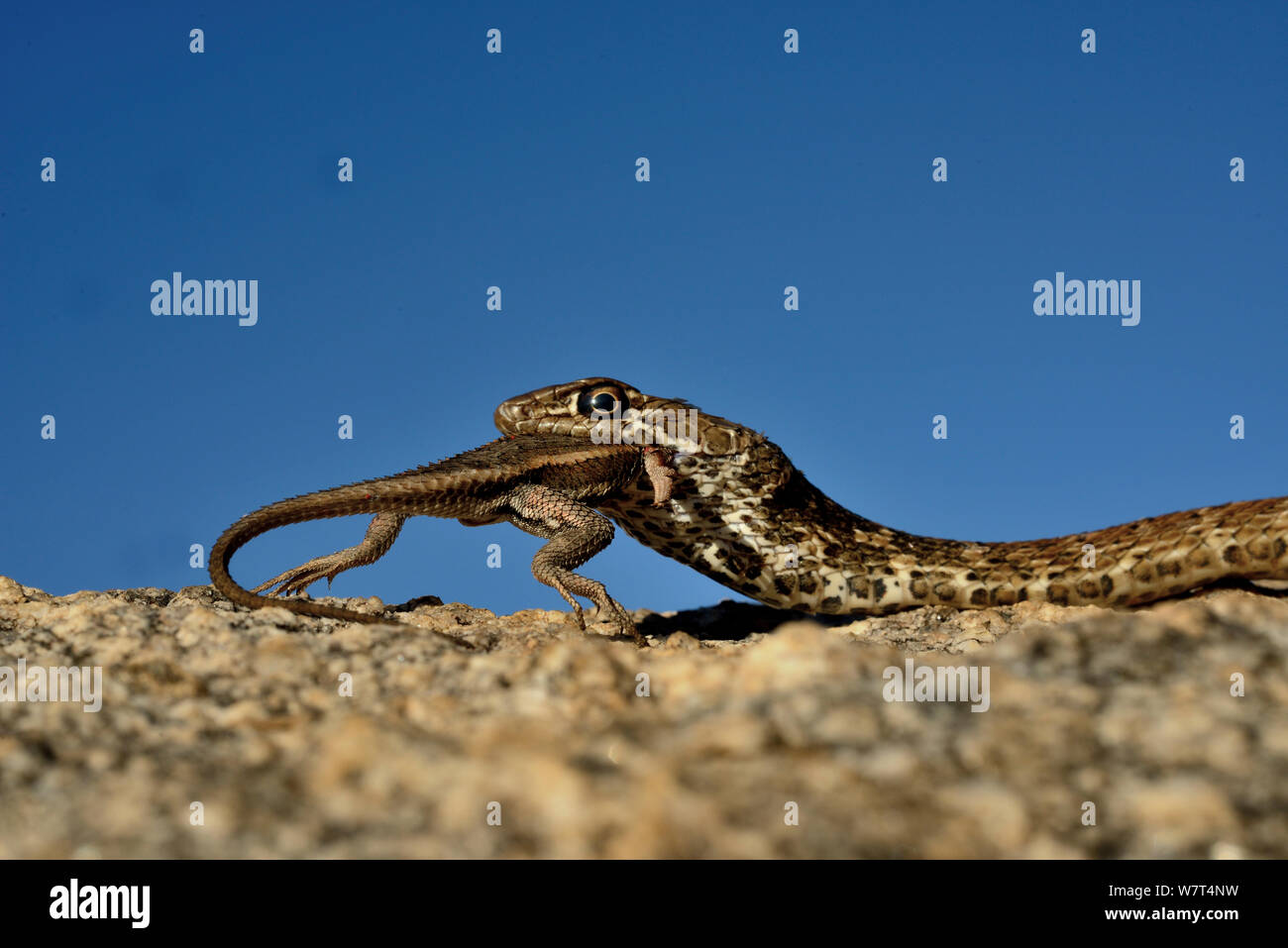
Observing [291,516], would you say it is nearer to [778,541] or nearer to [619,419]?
[619,419]

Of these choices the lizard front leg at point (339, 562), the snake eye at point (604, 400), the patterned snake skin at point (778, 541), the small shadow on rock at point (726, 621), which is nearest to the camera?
the lizard front leg at point (339, 562)

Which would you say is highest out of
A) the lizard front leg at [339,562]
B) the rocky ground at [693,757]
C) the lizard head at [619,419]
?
the lizard head at [619,419]

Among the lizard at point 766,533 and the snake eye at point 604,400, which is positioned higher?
the snake eye at point 604,400

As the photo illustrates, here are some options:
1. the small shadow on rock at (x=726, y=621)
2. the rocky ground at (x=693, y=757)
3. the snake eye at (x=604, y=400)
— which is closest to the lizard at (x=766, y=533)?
the snake eye at (x=604, y=400)

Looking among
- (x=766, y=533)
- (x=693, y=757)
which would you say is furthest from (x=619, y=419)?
(x=693, y=757)

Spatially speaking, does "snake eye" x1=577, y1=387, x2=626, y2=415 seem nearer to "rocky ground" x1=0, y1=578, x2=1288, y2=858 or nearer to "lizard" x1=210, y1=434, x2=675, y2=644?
"lizard" x1=210, y1=434, x2=675, y2=644

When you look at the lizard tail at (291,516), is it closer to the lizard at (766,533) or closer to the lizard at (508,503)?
the lizard at (508,503)

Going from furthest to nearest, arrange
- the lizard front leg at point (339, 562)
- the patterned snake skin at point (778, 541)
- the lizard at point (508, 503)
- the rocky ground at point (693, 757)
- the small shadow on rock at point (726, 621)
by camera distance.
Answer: the small shadow on rock at point (726, 621), the patterned snake skin at point (778, 541), the lizard front leg at point (339, 562), the lizard at point (508, 503), the rocky ground at point (693, 757)

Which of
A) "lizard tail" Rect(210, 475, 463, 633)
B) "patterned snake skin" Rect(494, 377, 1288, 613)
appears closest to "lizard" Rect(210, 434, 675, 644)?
"lizard tail" Rect(210, 475, 463, 633)
